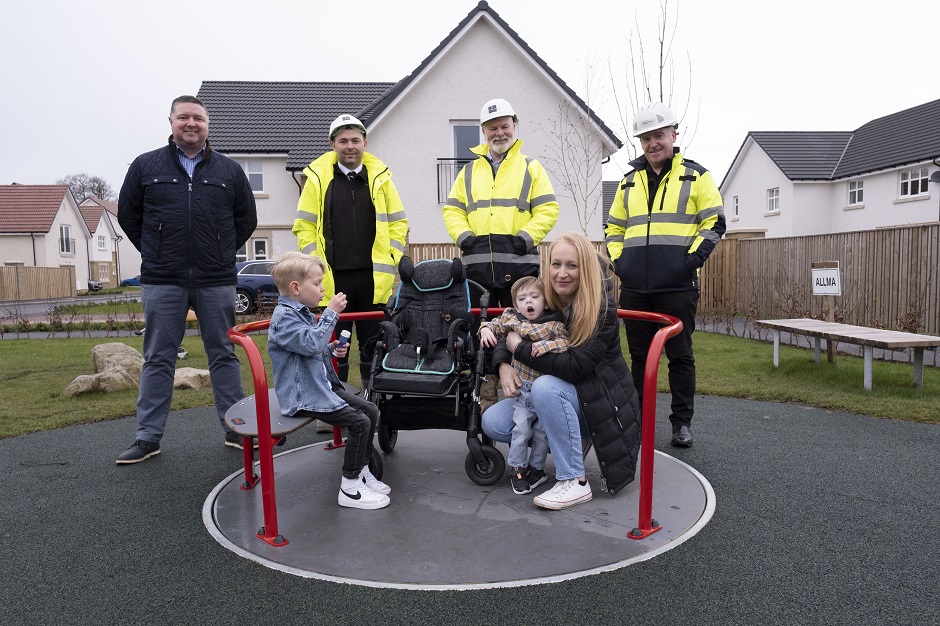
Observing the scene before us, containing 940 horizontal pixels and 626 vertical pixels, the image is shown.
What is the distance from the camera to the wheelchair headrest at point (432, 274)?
3.97 metres

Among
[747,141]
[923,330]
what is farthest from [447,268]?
[747,141]

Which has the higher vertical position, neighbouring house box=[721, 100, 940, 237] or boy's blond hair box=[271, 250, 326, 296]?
neighbouring house box=[721, 100, 940, 237]

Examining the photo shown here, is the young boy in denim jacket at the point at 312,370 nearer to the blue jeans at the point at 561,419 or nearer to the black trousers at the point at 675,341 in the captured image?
the blue jeans at the point at 561,419

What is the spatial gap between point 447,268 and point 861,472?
9.02 ft

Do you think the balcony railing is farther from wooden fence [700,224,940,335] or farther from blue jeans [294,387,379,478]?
blue jeans [294,387,379,478]

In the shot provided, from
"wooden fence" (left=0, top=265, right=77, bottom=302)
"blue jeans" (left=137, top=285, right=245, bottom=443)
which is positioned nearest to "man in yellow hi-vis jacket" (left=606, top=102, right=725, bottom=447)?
"blue jeans" (left=137, top=285, right=245, bottom=443)

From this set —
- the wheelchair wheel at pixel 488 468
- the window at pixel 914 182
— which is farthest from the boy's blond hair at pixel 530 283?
the window at pixel 914 182

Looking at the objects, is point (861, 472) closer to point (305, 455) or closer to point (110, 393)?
point (305, 455)

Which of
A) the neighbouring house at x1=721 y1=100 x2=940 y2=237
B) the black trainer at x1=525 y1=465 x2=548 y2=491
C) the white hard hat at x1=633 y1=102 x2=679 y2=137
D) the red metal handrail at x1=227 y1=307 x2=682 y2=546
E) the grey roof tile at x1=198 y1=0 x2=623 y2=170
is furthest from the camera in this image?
the neighbouring house at x1=721 y1=100 x2=940 y2=237

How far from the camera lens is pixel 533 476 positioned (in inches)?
142


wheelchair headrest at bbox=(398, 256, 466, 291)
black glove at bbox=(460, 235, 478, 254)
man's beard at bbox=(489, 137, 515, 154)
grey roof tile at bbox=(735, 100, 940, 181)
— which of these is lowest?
wheelchair headrest at bbox=(398, 256, 466, 291)

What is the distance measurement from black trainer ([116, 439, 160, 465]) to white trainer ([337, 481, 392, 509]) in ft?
5.62

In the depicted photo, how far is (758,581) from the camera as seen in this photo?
8.36 feet

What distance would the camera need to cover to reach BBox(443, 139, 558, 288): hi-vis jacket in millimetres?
4430
